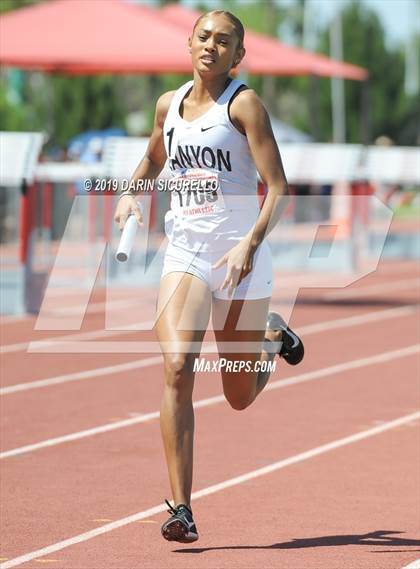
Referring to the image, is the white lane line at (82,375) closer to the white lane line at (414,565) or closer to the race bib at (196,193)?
the race bib at (196,193)

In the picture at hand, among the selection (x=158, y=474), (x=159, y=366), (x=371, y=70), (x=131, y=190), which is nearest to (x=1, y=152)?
(x=159, y=366)

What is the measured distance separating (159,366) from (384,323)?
4.52m

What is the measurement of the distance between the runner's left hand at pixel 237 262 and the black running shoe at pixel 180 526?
0.96 metres

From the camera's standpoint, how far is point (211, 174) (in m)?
6.74

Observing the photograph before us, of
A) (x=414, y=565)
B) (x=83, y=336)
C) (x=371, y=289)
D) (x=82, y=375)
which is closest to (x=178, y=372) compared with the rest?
(x=414, y=565)

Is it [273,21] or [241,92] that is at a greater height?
[241,92]

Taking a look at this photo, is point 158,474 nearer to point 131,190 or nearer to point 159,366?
point 131,190

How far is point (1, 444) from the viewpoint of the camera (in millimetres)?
9500

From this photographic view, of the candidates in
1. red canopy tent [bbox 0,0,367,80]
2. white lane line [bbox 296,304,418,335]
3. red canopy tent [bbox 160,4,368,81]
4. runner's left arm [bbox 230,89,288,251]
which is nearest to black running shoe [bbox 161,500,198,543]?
runner's left arm [bbox 230,89,288,251]

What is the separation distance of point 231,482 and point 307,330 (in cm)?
796

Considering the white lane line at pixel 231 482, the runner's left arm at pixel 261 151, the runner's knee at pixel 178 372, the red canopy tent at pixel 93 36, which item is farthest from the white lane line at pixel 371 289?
the runner's knee at pixel 178 372

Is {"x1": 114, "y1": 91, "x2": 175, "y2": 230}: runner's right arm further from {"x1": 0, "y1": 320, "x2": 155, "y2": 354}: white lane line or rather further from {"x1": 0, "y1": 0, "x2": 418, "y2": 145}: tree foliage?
{"x1": 0, "y1": 0, "x2": 418, "y2": 145}: tree foliage

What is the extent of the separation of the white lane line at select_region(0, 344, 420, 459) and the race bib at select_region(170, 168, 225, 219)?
282 cm

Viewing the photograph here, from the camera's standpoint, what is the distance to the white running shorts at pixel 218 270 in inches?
270
